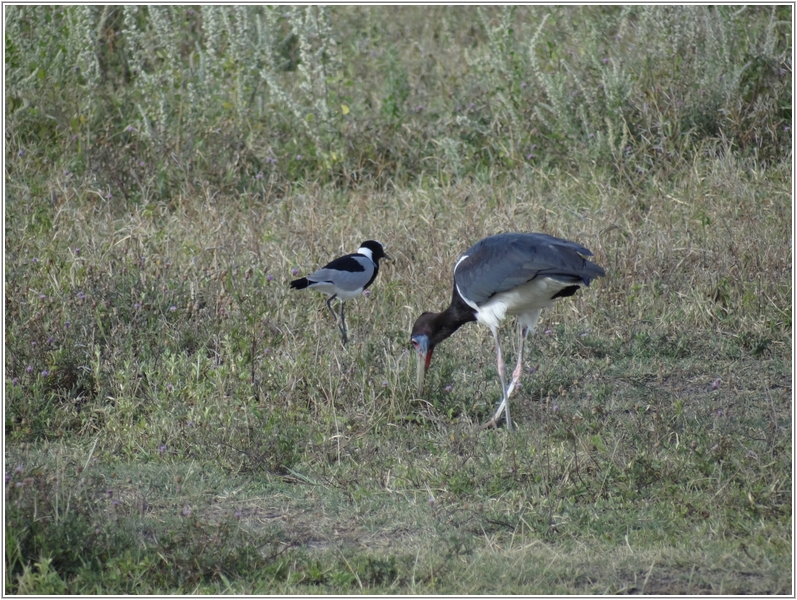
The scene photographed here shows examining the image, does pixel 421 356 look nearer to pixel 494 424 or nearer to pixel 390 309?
pixel 494 424

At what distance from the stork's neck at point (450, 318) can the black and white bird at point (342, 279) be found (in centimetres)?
59

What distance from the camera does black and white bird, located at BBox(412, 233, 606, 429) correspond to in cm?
514

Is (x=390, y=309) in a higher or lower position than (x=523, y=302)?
lower

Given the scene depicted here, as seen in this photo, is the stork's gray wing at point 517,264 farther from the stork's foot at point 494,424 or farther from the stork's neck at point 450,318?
the stork's foot at point 494,424

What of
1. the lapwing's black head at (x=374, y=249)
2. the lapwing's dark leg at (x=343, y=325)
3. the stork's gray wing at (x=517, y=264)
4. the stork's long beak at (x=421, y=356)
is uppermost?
the stork's gray wing at (x=517, y=264)

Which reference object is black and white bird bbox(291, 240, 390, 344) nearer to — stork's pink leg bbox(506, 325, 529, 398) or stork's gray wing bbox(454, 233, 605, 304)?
stork's gray wing bbox(454, 233, 605, 304)

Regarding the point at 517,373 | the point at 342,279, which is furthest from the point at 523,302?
the point at 342,279

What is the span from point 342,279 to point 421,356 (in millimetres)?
962

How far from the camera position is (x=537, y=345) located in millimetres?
6199

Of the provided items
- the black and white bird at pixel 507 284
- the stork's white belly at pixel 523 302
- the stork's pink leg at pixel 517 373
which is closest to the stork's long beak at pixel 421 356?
the black and white bird at pixel 507 284

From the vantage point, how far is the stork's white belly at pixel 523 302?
534 centimetres

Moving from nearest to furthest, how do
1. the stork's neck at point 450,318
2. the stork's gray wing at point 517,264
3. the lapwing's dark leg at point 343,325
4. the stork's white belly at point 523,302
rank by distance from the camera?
the stork's gray wing at point 517,264 → the stork's white belly at point 523,302 → the stork's neck at point 450,318 → the lapwing's dark leg at point 343,325

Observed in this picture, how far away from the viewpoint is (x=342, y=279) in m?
6.23

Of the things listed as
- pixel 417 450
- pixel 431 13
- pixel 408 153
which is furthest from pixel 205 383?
pixel 431 13
